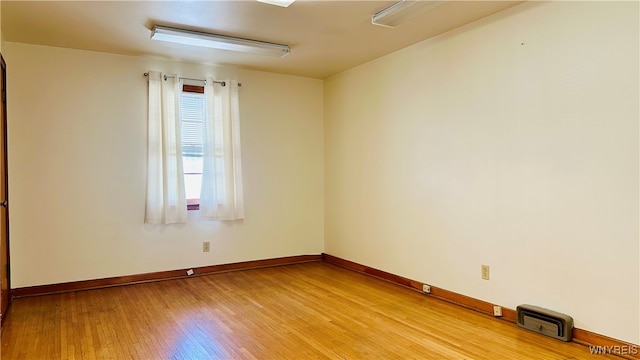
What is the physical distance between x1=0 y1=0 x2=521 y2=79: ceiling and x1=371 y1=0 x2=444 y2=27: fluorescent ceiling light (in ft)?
0.20

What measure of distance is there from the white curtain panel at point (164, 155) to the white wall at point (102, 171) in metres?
0.13

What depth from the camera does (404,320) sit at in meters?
3.34

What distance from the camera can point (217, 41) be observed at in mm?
3844

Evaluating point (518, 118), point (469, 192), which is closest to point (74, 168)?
point (469, 192)

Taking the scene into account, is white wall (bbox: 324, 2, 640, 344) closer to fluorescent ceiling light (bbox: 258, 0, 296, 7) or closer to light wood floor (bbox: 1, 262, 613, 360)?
light wood floor (bbox: 1, 262, 613, 360)

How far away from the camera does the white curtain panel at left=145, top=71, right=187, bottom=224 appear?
4.53 metres

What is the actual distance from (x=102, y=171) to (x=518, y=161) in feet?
12.9

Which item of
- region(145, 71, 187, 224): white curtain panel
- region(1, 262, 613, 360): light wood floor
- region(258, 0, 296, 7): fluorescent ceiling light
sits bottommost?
region(1, 262, 613, 360): light wood floor

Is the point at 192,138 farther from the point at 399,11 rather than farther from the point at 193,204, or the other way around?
the point at 399,11

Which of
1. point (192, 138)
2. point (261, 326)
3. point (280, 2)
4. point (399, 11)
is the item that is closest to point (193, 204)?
point (192, 138)

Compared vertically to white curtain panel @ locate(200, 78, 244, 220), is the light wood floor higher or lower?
lower

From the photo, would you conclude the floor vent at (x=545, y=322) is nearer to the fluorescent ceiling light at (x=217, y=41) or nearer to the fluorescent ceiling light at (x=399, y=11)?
the fluorescent ceiling light at (x=399, y=11)

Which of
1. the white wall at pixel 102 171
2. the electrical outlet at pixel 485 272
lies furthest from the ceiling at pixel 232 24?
the electrical outlet at pixel 485 272

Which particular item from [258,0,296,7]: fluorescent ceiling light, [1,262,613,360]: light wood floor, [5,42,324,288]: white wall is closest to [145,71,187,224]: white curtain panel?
[5,42,324,288]: white wall
